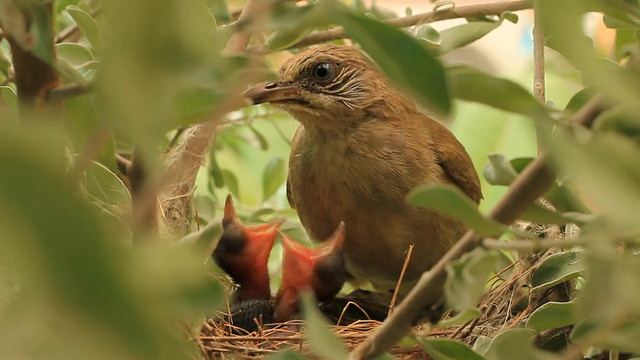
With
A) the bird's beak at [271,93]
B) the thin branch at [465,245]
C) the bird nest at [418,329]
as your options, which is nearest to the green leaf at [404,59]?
the thin branch at [465,245]

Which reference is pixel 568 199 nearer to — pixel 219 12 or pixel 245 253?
pixel 219 12

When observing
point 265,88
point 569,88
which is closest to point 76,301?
point 265,88

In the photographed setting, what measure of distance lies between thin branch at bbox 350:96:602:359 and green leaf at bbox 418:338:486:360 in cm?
8

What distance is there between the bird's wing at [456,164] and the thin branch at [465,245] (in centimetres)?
120

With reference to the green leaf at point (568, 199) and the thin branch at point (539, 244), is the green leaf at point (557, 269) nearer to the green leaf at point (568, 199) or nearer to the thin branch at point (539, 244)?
the green leaf at point (568, 199)

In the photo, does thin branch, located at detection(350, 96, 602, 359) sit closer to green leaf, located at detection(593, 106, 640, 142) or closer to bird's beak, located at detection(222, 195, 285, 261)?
green leaf, located at detection(593, 106, 640, 142)

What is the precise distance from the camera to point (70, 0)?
1.30 m

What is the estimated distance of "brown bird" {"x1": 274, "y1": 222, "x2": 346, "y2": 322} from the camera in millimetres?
1656

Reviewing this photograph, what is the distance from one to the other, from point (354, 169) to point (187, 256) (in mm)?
1422

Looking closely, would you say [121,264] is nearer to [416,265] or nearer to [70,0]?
[70,0]

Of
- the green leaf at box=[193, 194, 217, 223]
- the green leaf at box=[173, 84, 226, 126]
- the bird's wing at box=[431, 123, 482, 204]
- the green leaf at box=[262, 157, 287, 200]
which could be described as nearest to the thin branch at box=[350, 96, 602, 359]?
the green leaf at box=[173, 84, 226, 126]

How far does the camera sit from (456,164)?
6.21 ft

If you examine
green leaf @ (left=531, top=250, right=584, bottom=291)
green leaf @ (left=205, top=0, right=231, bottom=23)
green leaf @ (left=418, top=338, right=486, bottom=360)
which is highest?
green leaf @ (left=205, top=0, right=231, bottom=23)

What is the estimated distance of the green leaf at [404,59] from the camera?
514 millimetres
